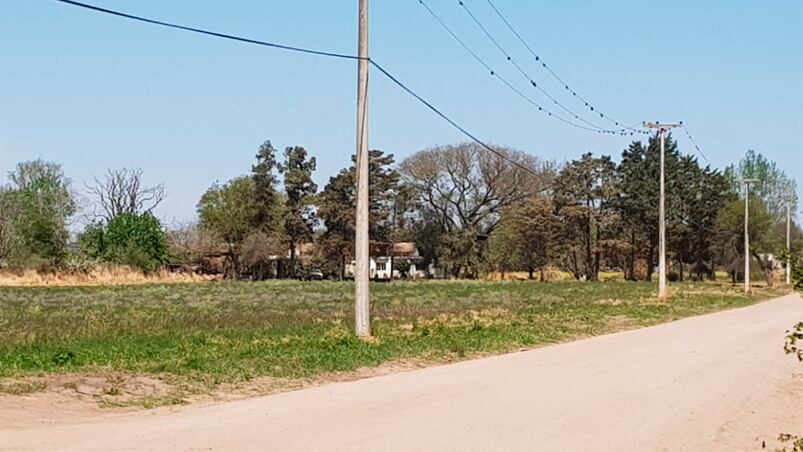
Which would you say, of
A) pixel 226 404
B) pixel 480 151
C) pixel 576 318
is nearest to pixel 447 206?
pixel 480 151

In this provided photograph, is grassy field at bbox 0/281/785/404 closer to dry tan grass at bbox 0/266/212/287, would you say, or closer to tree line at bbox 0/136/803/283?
dry tan grass at bbox 0/266/212/287

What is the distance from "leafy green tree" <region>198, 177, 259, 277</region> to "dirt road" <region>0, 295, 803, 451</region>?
3147 inches

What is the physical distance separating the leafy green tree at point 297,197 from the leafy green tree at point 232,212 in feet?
11.8

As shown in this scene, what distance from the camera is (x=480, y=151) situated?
3814 inches

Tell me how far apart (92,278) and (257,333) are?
5616 cm

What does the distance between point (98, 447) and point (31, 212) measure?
84.4 metres

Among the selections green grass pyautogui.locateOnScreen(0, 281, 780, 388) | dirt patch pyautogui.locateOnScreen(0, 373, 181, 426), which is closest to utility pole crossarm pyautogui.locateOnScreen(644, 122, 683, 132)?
green grass pyautogui.locateOnScreen(0, 281, 780, 388)

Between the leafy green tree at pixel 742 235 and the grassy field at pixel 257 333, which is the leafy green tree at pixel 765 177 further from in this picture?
the grassy field at pixel 257 333

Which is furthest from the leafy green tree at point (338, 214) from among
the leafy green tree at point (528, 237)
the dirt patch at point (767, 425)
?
the dirt patch at point (767, 425)

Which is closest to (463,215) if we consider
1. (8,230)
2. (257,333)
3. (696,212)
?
(696,212)

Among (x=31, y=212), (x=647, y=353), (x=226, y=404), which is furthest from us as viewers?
(x=31, y=212)

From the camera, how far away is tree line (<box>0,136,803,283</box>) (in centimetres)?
9312

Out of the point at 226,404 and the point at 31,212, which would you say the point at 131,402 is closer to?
the point at 226,404

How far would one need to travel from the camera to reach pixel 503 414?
39.3 feet
